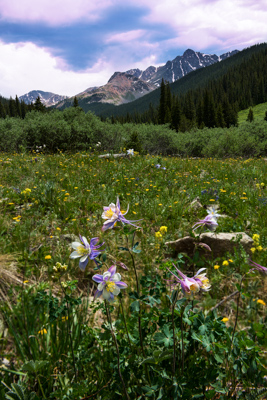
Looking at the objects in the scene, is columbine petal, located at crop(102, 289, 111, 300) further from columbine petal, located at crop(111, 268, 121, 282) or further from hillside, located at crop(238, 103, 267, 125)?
hillside, located at crop(238, 103, 267, 125)

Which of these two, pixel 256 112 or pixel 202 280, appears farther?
pixel 256 112

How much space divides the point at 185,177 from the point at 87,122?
1220 centimetres

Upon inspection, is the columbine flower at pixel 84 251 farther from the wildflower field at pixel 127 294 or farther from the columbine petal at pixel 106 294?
the columbine petal at pixel 106 294

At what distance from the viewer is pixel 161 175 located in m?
6.47

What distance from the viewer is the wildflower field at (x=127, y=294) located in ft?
3.87

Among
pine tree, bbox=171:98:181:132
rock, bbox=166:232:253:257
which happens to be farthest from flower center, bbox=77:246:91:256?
pine tree, bbox=171:98:181:132

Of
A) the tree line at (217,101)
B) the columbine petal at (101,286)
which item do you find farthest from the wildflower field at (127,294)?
the tree line at (217,101)

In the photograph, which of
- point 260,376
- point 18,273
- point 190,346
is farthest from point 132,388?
point 18,273

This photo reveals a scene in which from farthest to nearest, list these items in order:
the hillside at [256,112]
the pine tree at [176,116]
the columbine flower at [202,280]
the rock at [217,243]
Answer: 1. the hillside at [256,112]
2. the pine tree at [176,116]
3. the rock at [217,243]
4. the columbine flower at [202,280]

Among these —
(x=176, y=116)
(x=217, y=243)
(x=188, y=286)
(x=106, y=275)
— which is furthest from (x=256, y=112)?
(x=106, y=275)

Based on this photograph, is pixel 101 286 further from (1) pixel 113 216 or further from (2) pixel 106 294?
(1) pixel 113 216

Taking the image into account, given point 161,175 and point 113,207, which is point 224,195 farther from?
point 113,207

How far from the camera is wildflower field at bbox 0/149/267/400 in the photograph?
3.87 feet

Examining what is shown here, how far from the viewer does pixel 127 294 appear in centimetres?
226
